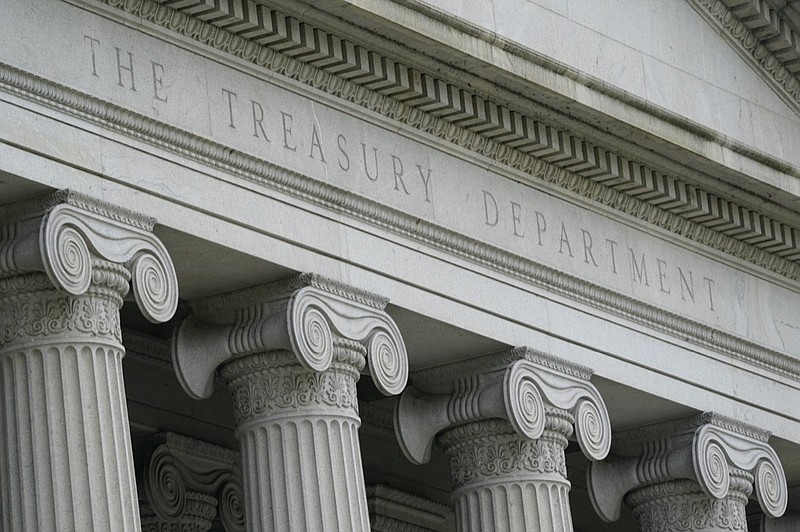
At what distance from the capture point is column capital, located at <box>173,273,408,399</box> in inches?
1049

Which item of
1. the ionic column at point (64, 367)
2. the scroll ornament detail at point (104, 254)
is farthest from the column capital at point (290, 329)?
the ionic column at point (64, 367)

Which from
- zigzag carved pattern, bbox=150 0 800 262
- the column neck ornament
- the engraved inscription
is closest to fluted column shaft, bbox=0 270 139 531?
zigzag carved pattern, bbox=150 0 800 262

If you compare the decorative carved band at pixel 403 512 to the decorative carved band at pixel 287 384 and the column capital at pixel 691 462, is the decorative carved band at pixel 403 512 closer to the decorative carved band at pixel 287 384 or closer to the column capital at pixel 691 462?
the column capital at pixel 691 462

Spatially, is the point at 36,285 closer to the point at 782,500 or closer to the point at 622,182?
the point at 622,182

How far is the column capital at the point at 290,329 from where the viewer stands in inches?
1049

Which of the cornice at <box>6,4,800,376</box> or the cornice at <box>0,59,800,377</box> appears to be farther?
the cornice at <box>6,4,800,376</box>

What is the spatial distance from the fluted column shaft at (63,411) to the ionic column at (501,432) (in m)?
6.81

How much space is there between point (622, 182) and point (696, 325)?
2.70m

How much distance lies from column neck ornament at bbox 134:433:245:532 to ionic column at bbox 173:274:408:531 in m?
4.18

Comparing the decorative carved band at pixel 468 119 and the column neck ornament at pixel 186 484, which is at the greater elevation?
the decorative carved band at pixel 468 119

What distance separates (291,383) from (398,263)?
2484mm

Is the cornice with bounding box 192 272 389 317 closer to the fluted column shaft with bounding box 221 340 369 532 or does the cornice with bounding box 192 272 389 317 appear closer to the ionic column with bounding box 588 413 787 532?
the fluted column shaft with bounding box 221 340 369 532

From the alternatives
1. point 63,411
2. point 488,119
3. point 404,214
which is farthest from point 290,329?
point 488,119

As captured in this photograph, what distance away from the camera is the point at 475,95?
29719mm
